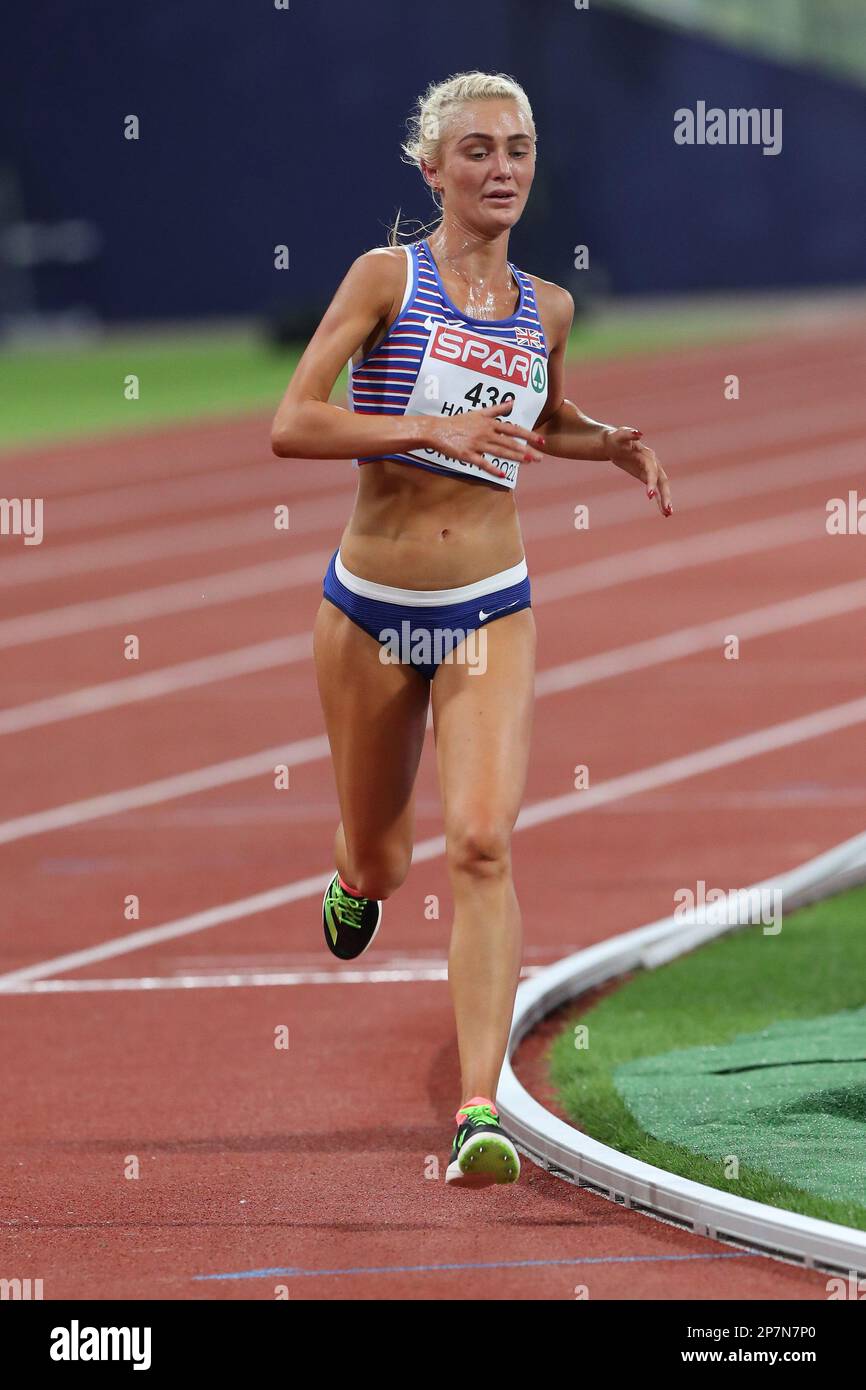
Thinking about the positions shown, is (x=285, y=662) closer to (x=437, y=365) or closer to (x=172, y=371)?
(x=437, y=365)

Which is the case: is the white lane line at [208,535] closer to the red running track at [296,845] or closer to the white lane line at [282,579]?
the red running track at [296,845]

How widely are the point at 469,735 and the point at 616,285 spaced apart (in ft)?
129

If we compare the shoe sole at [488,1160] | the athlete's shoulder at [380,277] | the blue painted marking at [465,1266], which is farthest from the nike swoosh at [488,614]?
the blue painted marking at [465,1266]

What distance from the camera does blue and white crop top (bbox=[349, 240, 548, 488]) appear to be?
538 centimetres

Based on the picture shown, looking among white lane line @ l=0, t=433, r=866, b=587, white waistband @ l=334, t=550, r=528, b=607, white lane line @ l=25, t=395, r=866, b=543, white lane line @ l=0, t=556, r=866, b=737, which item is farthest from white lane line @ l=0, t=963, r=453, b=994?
white lane line @ l=25, t=395, r=866, b=543

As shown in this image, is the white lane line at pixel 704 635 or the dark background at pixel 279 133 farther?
the dark background at pixel 279 133

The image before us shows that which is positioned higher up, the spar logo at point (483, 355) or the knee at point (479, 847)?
the spar logo at point (483, 355)

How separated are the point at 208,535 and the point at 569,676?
6.66m

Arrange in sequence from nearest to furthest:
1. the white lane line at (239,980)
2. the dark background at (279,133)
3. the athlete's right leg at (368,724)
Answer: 1. the athlete's right leg at (368,724)
2. the white lane line at (239,980)
3. the dark background at (279,133)

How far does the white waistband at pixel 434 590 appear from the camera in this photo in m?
5.47

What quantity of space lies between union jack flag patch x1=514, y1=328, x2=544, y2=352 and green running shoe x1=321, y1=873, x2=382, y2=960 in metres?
1.64

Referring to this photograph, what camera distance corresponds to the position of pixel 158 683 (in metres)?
14.2

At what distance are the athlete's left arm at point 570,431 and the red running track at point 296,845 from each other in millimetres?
1722

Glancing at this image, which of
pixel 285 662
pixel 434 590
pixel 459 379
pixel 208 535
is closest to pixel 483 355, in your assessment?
pixel 459 379
